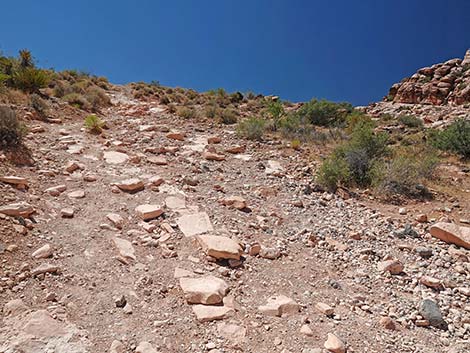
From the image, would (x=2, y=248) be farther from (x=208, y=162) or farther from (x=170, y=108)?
(x=170, y=108)

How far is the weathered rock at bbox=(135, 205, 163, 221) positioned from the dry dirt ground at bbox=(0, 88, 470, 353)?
0.08 metres

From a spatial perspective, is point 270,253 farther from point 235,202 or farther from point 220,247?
point 235,202

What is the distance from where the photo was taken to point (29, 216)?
3.71 m

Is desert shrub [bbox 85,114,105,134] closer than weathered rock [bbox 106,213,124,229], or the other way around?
weathered rock [bbox 106,213,124,229]

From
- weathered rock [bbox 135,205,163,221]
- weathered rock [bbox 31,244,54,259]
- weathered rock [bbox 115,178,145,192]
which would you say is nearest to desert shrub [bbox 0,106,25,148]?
weathered rock [bbox 115,178,145,192]

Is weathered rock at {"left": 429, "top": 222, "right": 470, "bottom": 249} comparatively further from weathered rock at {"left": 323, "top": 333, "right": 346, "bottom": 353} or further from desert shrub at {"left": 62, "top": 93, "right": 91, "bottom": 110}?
desert shrub at {"left": 62, "top": 93, "right": 91, "bottom": 110}

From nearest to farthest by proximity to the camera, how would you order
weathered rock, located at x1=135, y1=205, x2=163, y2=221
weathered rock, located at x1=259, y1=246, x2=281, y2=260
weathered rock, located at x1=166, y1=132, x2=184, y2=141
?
weathered rock, located at x1=259, y1=246, x2=281, y2=260, weathered rock, located at x1=135, y1=205, x2=163, y2=221, weathered rock, located at x1=166, y1=132, x2=184, y2=141

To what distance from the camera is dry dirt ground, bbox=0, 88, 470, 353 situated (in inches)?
98.8

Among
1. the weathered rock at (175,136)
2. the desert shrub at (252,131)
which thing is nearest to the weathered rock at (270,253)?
the weathered rock at (175,136)

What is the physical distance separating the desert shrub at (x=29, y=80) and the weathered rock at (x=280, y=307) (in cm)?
1061

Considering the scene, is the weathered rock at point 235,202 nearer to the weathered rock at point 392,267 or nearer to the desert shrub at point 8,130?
the weathered rock at point 392,267

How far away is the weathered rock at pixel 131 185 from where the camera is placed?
499cm

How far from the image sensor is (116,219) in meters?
4.05

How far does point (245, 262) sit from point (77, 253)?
6.20 ft
